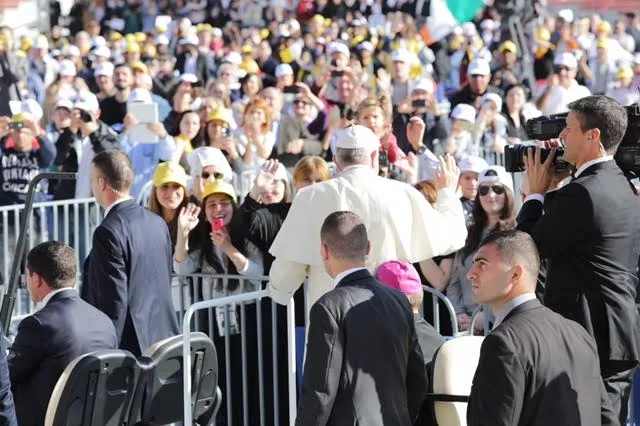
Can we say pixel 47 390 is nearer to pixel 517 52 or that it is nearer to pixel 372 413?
pixel 372 413

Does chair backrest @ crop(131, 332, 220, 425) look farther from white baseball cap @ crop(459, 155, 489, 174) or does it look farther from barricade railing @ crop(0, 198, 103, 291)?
barricade railing @ crop(0, 198, 103, 291)

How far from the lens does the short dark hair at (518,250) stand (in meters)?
5.16

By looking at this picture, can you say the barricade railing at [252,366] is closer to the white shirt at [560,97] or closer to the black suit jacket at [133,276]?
the black suit jacket at [133,276]

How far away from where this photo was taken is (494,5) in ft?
96.2

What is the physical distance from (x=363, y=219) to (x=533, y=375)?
86.6 inches

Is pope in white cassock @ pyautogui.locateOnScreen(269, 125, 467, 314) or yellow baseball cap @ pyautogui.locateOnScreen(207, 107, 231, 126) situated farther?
yellow baseball cap @ pyautogui.locateOnScreen(207, 107, 231, 126)

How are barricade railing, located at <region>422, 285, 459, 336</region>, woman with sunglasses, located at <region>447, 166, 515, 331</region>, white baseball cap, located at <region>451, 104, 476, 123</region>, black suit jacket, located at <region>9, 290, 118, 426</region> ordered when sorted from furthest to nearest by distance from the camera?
white baseball cap, located at <region>451, 104, 476, 123</region>, woman with sunglasses, located at <region>447, 166, 515, 331</region>, barricade railing, located at <region>422, 285, 459, 336</region>, black suit jacket, located at <region>9, 290, 118, 426</region>

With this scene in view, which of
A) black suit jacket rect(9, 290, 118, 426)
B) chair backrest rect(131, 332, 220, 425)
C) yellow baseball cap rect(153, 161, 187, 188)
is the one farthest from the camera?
yellow baseball cap rect(153, 161, 187, 188)

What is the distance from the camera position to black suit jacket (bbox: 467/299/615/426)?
4.84 m

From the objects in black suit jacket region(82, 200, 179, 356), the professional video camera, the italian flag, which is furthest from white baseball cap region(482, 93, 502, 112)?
the professional video camera

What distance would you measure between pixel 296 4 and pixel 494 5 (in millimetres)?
6097

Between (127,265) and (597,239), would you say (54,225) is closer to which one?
(127,265)

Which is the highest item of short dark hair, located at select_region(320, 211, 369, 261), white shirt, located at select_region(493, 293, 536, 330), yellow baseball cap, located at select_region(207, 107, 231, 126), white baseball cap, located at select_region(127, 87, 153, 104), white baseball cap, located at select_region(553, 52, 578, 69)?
white baseball cap, located at select_region(553, 52, 578, 69)

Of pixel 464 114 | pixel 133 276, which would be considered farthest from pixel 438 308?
pixel 464 114
